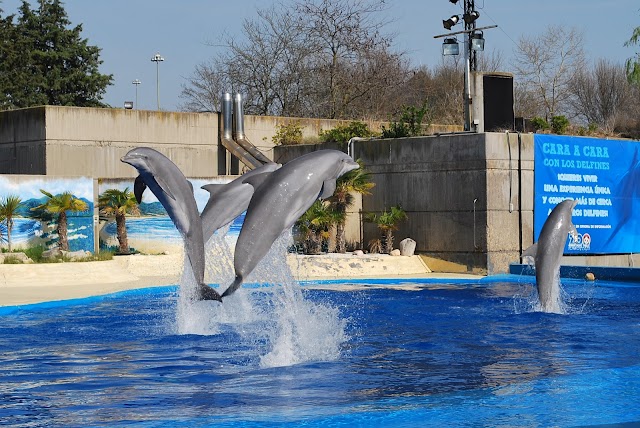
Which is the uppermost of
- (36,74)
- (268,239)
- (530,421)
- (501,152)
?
(36,74)

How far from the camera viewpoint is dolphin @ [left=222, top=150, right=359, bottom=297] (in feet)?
32.1

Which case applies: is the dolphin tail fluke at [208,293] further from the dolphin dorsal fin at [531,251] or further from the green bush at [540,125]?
the green bush at [540,125]

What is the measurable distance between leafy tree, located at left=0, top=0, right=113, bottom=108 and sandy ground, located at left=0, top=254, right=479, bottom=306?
2860 cm

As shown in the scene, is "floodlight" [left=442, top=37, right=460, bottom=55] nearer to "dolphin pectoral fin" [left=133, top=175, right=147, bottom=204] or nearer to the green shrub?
the green shrub

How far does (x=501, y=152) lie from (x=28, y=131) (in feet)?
38.4

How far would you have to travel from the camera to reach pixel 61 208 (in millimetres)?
21312

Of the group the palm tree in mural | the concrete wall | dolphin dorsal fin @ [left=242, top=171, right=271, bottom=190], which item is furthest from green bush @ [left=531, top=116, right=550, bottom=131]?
dolphin dorsal fin @ [left=242, top=171, right=271, bottom=190]

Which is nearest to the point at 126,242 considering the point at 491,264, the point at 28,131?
the point at 28,131

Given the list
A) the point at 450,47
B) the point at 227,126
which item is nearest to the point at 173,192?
the point at 450,47

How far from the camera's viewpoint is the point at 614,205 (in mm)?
25391

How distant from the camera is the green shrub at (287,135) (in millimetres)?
28672

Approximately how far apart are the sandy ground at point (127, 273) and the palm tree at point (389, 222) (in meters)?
0.76

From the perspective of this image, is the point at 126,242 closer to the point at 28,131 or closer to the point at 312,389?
the point at 28,131

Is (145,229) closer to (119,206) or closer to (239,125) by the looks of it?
(119,206)
